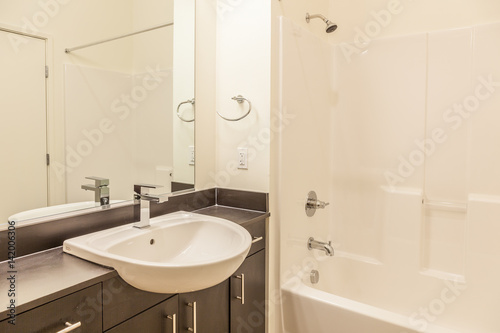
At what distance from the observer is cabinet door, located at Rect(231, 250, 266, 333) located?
1.52m

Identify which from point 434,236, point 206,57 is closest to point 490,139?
point 434,236

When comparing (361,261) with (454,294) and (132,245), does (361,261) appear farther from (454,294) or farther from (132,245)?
(132,245)

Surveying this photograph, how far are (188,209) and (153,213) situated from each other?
0.23 meters

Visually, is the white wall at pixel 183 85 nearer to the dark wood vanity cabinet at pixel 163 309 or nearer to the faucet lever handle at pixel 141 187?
the faucet lever handle at pixel 141 187

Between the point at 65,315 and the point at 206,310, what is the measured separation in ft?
1.99

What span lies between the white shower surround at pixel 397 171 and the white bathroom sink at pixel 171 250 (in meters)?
0.48

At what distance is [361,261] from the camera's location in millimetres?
2207

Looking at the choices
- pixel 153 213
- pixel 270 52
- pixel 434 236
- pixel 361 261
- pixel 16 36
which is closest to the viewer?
pixel 16 36

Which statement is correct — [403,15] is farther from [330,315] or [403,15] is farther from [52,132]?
[52,132]

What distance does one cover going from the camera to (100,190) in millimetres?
1391

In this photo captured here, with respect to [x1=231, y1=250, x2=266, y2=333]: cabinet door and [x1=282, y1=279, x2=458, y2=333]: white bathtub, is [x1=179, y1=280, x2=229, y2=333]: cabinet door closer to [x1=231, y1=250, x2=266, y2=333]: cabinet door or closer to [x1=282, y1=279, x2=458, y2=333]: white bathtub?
[x1=231, y1=250, x2=266, y2=333]: cabinet door

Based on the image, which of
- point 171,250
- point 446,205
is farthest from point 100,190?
point 446,205

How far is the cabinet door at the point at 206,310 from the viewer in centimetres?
125

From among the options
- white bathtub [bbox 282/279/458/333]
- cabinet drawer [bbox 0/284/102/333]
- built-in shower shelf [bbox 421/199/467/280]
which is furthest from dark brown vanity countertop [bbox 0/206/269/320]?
built-in shower shelf [bbox 421/199/467/280]
